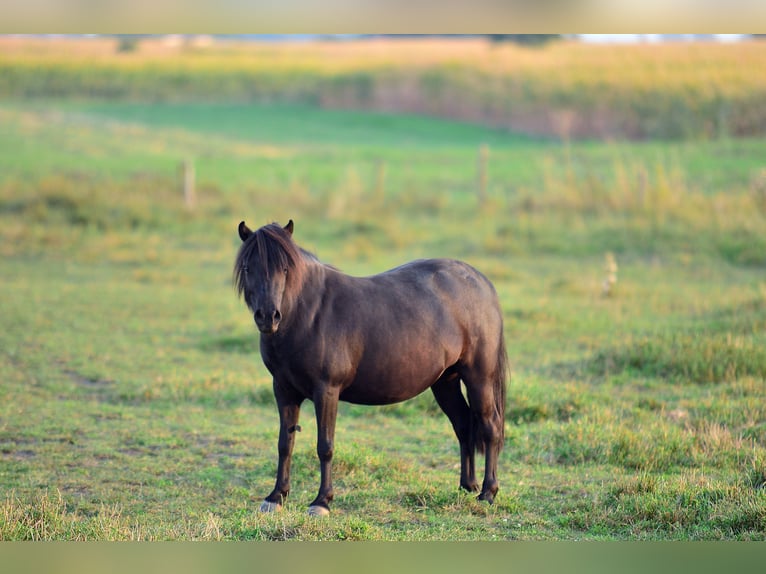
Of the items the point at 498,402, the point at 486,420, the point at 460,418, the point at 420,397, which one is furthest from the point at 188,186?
the point at 486,420

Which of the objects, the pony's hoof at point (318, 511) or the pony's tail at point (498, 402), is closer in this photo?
the pony's hoof at point (318, 511)

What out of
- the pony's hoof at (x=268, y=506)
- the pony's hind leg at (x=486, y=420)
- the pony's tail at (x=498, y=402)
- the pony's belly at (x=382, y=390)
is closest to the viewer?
the pony's hoof at (x=268, y=506)

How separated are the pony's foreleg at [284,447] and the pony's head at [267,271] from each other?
72cm

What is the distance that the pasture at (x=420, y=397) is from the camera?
246 inches

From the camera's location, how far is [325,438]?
6.17m

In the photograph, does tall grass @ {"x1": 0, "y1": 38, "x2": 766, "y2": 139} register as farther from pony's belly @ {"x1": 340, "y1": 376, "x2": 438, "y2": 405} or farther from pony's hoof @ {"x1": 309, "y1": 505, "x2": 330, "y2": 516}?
pony's hoof @ {"x1": 309, "y1": 505, "x2": 330, "y2": 516}

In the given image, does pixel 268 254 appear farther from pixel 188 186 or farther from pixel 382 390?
pixel 188 186

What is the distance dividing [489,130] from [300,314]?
3474 cm

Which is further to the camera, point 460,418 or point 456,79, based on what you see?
point 456,79

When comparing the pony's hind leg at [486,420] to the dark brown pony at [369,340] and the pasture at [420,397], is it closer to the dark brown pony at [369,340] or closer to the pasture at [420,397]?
the dark brown pony at [369,340]

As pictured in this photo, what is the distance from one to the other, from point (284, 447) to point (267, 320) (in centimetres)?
106

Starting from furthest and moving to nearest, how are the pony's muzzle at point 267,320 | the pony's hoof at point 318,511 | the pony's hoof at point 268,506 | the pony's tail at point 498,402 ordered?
the pony's tail at point 498,402
the pony's hoof at point 268,506
the pony's hoof at point 318,511
the pony's muzzle at point 267,320

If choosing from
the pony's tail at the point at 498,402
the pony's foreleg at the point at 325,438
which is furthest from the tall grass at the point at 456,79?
the pony's foreleg at the point at 325,438

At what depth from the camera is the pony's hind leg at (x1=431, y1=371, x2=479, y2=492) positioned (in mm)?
6742
